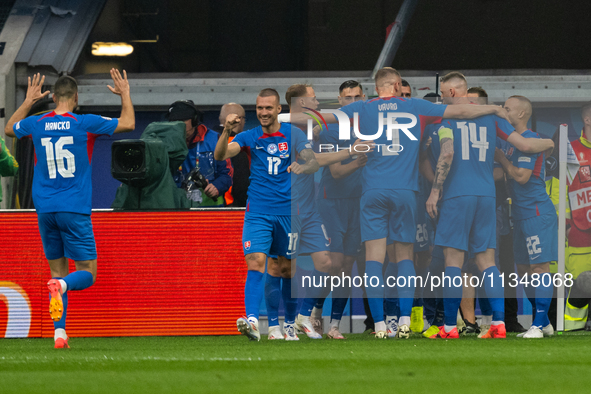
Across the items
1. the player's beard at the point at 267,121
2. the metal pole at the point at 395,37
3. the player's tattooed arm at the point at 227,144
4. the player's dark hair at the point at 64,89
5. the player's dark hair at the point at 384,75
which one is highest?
the metal pole at the point at 395,37

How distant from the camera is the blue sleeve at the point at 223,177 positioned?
6.88 meters

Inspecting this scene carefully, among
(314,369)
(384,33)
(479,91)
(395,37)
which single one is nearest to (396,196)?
(479,91)

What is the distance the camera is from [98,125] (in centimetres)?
525

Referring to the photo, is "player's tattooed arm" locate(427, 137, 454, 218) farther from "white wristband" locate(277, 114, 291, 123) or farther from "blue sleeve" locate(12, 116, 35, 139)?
"blue sleeve" locate(12, 116, 35, 139)

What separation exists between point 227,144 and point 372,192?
106 cm

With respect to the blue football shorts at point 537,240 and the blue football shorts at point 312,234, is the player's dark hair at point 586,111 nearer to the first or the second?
the blue football shorts at point 537,240

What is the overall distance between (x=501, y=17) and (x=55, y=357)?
39.2ft

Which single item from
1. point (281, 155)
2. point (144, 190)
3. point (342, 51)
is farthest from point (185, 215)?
point (342, 51)

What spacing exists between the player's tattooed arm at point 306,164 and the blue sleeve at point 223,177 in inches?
69.3

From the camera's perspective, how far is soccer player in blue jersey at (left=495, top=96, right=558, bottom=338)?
17.5 ft

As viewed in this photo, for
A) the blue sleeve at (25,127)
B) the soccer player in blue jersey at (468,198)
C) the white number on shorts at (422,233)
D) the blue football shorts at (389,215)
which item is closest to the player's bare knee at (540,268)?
the soccer player in blue jersey at (468,198)

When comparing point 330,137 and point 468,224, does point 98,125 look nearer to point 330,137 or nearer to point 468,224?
point 330,137

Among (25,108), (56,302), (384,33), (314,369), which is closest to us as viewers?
(314,369)

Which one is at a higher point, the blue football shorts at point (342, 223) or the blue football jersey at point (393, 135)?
the blue football jersey at point (393, 135)
